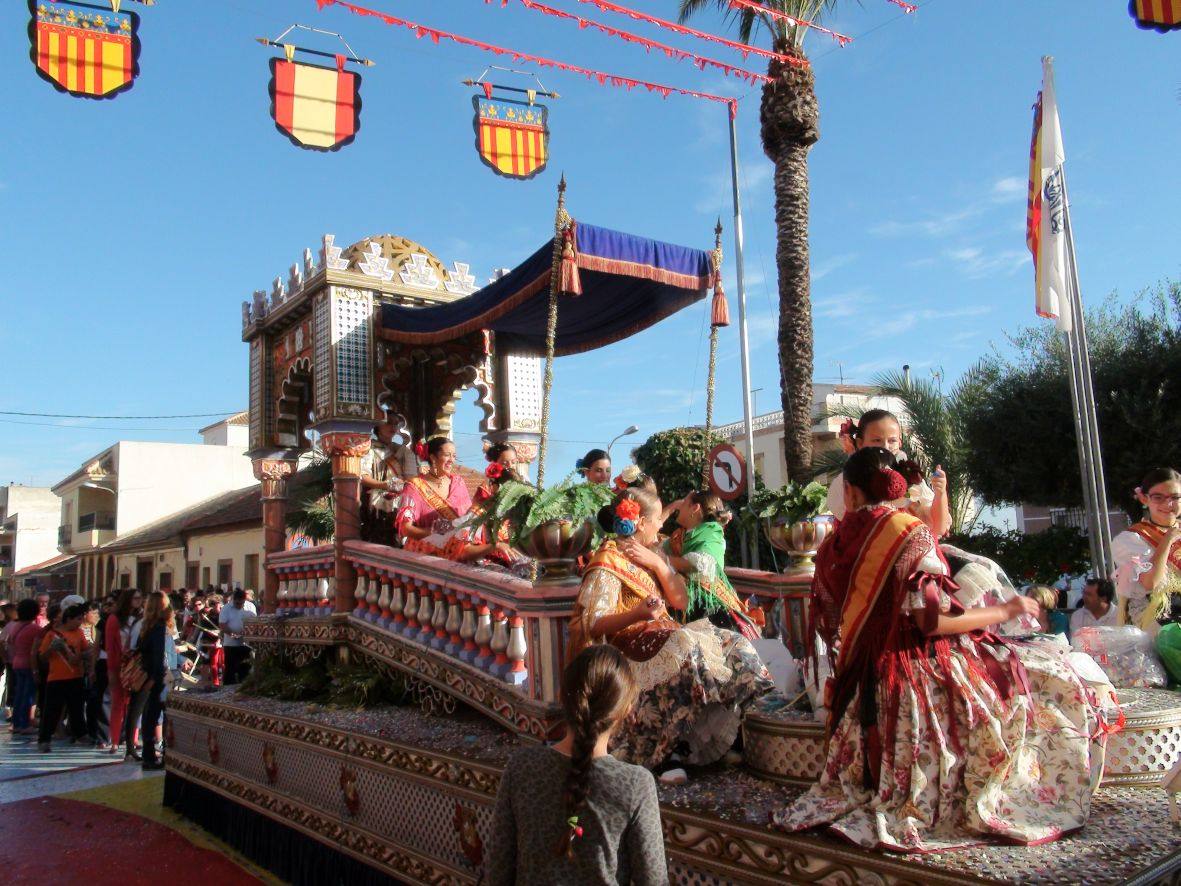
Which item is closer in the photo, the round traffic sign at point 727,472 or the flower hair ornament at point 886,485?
the flower hair ornament at point 886,485

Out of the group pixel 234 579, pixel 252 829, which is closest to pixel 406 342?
pixel 252 829

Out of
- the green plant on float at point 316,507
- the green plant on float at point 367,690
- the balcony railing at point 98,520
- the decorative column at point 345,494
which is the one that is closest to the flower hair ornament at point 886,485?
the green plant on float at point 367,690

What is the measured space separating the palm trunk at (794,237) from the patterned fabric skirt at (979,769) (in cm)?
1134

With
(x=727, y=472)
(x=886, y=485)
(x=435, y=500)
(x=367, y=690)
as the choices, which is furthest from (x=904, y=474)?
(x=435, y=500)

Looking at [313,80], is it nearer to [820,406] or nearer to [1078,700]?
[1078,700]

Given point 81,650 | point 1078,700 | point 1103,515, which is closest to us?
point 1078,700

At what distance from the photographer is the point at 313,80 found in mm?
8461

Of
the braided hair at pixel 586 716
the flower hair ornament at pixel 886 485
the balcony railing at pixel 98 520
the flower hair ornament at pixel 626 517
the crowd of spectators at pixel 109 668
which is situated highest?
the balcony railing at pixel 98 520

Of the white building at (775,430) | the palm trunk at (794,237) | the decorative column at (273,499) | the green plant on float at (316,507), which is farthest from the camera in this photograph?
the white building at (775,430)

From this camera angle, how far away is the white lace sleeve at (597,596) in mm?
4156

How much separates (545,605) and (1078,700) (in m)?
2.59

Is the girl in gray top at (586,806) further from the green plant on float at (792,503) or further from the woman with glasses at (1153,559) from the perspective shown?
the green plant on float at (792,503)

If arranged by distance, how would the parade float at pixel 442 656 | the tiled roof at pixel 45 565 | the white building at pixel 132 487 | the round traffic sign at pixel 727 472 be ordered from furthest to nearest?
the tiled roof at pixel 45 565 → the white building at pixel 132 487 → the round traffic sign at pixel 727 472 → the parade float at pixel 442 656

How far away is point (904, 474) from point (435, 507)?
15.1 ft
